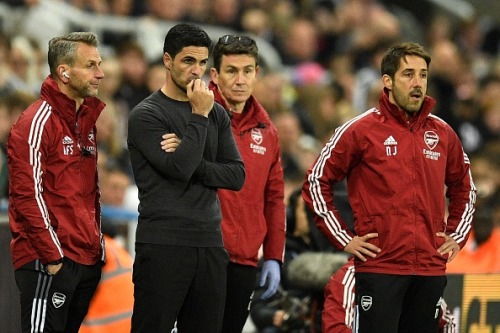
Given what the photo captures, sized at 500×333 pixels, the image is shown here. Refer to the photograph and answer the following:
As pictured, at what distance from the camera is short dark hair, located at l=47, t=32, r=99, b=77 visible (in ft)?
19.7

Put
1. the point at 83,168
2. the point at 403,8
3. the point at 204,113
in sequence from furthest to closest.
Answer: the point at 403,8
the point at 83,168
the point at 204,113

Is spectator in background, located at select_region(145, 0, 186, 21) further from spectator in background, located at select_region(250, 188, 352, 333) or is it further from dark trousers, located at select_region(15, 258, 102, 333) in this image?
dark trousers, located at select_region(15, 258, 102, 333)

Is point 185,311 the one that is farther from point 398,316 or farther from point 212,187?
point 398,316

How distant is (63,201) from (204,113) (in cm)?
86

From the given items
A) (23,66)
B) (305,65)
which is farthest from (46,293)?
(305,65)

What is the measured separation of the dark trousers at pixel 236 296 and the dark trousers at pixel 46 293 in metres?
0.88

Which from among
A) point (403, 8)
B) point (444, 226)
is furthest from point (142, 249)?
point (403, 8)

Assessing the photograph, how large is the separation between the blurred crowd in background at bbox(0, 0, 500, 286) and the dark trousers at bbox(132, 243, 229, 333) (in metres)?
3.82

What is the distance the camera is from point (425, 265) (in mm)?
6035

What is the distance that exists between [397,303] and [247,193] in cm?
105

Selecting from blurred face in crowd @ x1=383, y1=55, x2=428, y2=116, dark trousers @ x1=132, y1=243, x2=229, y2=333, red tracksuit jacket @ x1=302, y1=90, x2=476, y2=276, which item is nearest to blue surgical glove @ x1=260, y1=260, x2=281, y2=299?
red tracksuit jacket @ x1=302, y1=90, x2=476, y2=276

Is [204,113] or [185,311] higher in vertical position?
[204,113]

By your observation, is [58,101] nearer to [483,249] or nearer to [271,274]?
[271,274]

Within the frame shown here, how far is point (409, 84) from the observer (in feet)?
20.2
